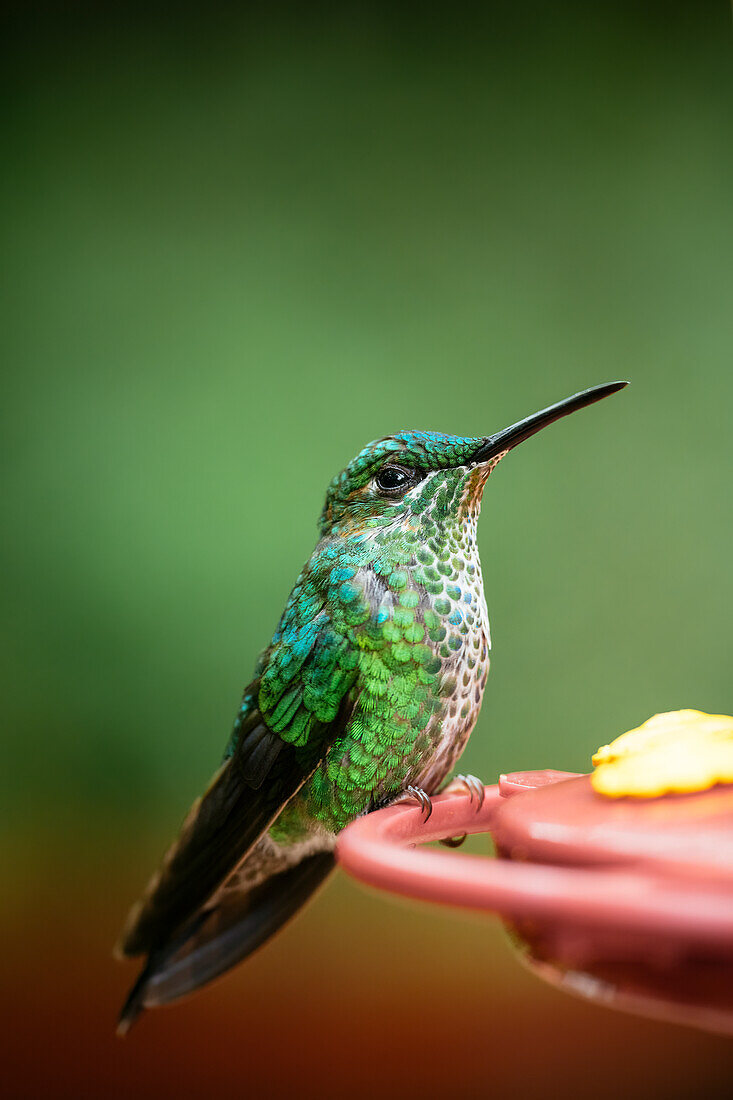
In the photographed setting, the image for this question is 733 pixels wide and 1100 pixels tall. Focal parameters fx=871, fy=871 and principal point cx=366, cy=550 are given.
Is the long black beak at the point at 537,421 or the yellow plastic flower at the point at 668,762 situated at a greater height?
the long black beak at the point at 537,421

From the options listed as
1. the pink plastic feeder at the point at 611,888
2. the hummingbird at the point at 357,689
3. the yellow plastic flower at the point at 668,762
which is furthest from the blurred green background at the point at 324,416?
the pink plastic feeder at the point at 611,888

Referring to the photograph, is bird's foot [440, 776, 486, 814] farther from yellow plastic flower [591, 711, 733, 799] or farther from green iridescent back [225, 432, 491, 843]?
yellow plastic flower [591, 711, 733, 799]

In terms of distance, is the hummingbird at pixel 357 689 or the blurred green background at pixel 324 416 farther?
the blurred green background at pixel 324 416

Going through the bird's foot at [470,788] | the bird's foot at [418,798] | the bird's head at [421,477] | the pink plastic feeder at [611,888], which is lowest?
the bird's foot at [470,788]

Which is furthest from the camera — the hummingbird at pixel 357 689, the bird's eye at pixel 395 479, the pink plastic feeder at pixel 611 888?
the bird's eye at pixel 395 479

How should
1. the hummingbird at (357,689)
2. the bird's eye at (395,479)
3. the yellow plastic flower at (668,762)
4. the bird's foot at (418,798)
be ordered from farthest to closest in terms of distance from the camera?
the bird's eye at (395,479)
the hummingbird at (357,689)
the bird's foot at (418,798)
the yellow plastic flower at (668,762)

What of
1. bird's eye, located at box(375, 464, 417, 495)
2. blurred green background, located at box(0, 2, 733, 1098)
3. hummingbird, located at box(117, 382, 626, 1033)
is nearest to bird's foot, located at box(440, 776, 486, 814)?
hummingbird, located at box(117, 382, 626, 1033)

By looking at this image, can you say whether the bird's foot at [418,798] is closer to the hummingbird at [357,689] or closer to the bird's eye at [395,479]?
the hummingbird at [357,689]

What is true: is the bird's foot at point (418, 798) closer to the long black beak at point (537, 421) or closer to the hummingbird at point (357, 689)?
the hummingbird at point (357, 689)
